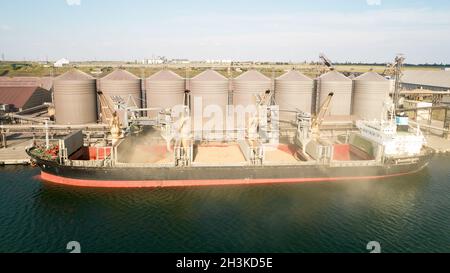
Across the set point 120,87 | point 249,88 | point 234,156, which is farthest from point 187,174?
point 120,87

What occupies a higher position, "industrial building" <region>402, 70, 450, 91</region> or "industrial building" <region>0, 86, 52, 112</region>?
"industrial building" <region>402, 70, 450, 91</region>

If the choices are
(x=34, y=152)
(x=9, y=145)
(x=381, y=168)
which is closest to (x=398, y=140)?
(x=381, y=168)

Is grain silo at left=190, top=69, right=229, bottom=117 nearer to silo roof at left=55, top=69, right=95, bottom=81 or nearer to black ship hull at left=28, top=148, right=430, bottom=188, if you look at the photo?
silo roof at left=55, top=69, right=95, bottom=81

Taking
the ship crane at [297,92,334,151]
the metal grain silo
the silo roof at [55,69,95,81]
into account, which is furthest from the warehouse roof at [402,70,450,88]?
the silo roof at [55,69,95,81]

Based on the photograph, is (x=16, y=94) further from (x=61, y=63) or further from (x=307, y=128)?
(x=61, y=63)

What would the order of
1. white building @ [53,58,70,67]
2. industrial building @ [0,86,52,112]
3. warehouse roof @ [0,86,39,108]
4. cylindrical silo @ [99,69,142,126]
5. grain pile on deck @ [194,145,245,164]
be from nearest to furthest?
grain pile on deck @ [194,145,245,164] → cylindrical silo @ [99,69,142,126] → industrial building @ [0,86,52,112] → warehouse roof @ [0,86,39,108] → white building @ [53,58,70,67]

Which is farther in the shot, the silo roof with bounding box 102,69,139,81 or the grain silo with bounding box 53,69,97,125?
the silo roof with bounding box 102,69,139,81
